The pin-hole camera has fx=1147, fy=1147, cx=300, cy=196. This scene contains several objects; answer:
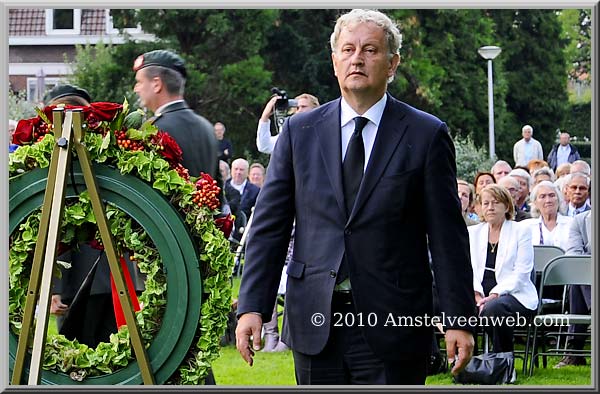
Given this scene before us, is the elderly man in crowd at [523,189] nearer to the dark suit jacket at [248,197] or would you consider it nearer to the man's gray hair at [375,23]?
the dark suit jacket at [248,197]

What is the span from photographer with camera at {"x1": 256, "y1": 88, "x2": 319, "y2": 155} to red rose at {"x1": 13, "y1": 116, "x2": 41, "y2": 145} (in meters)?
3.41

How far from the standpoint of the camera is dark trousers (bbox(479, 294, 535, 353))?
7730 millimetres

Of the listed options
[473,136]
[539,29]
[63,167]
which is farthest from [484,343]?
[539,29]

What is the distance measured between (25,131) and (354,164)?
1.36 metres

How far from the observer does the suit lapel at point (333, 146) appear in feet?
13.6

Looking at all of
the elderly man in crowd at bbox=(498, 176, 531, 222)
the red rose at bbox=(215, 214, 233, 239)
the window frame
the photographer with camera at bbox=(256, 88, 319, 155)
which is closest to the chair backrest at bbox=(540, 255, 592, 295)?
the elderly man in crowd at bbox=(498, 176, 531, 222)

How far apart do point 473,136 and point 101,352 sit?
14.7 metres

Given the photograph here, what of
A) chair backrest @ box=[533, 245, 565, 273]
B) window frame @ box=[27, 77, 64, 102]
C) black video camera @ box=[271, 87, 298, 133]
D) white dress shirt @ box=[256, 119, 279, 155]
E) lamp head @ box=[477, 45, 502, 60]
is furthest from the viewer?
lamp head @ box=[477, 45, 502, 60]

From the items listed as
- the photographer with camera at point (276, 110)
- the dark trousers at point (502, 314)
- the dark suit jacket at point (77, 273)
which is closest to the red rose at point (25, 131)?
the dark suit jacket at point (77, 273)

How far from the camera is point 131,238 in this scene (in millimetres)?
4484

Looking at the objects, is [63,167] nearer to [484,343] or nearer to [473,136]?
[484,343]

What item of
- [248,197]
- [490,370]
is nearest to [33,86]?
[248,197]

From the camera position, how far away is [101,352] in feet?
14.9

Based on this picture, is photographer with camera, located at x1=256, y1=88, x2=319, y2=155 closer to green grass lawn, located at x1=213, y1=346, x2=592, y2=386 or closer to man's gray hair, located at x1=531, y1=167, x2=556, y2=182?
green grass lawn, located at x1=213, y1=346, x2=592, y2=386
